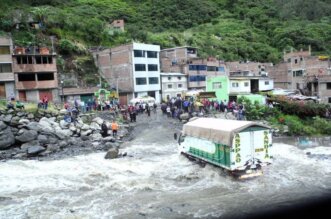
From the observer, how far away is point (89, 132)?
3512cm

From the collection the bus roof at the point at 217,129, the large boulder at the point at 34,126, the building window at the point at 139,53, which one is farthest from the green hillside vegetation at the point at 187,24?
the bus roof at the point at 217,129

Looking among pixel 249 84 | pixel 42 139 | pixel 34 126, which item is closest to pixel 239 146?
pixel 42 139

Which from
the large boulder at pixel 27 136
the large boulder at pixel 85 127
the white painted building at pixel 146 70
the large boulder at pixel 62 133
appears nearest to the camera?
the large boulder at pixel 27 136

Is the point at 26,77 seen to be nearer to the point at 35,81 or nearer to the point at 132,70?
the point at 35,81

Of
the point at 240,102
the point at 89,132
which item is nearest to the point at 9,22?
the point at 89,132

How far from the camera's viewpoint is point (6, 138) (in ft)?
102

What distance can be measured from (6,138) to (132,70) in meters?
26.8

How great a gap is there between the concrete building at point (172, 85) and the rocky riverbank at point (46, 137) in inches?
937

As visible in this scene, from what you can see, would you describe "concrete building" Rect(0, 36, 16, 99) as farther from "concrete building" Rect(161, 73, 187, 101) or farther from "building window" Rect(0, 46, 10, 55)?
"concrete building" Rect(161, 73, 187, 101)

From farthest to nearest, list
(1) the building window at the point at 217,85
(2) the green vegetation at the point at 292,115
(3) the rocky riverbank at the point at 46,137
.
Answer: (1) the building window at the point at 217,85
(2) the green vegetation at the point at 292,115
(3) the rocky riverbank at the point at 46,137

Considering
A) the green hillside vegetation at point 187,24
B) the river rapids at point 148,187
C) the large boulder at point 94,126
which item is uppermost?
the green hillside vegetation at point 187,24

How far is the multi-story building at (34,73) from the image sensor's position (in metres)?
46.3

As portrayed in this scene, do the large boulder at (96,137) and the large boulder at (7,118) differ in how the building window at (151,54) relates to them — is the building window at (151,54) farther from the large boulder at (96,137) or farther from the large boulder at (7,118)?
the large boulder at (7,118)

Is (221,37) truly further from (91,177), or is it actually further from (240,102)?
(91,177)
